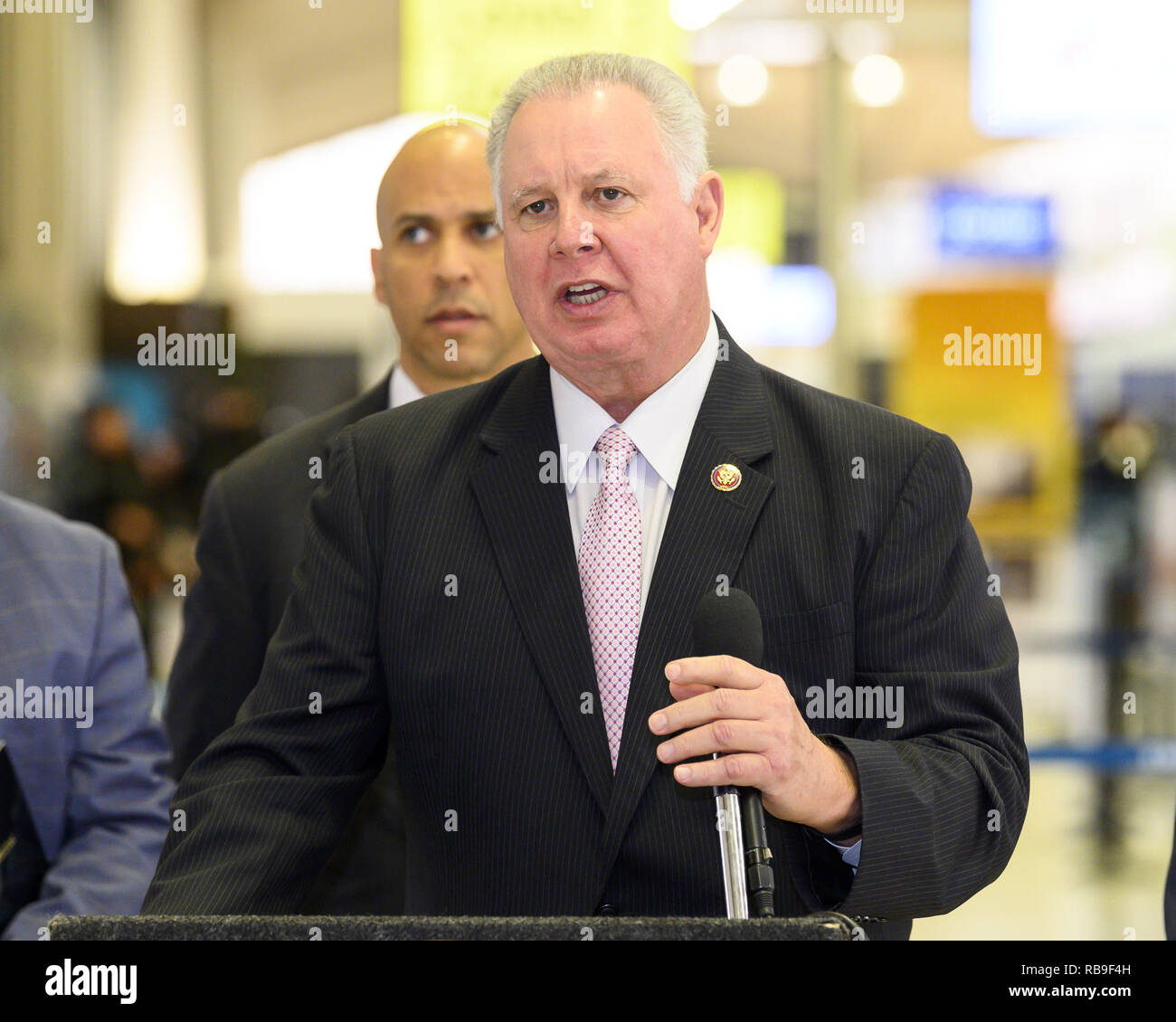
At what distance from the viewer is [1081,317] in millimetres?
9484

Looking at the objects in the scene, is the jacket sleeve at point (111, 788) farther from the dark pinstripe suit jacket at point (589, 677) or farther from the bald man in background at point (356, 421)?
the dark pinstripe suit jacket at point (589, 677)

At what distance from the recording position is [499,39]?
3.88m

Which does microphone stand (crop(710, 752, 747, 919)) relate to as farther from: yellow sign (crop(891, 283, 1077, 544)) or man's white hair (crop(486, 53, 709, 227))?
yellow sign (crop(891, 283, 1077, 544))

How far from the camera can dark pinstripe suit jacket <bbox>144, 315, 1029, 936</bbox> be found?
5.50 ft

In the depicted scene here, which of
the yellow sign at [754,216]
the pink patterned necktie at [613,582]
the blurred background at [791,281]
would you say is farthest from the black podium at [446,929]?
the yellow sign at [754,216]

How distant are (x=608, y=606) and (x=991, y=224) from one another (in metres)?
6.26

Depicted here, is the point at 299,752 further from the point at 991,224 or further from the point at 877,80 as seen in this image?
the point at 877,80

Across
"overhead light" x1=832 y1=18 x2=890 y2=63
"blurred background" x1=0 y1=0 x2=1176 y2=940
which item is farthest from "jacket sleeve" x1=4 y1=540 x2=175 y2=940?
"overhead light" x1=832 y1=18 x2=890 y2=63

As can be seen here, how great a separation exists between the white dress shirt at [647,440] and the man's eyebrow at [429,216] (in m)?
0.74

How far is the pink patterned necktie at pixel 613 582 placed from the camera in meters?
1.78

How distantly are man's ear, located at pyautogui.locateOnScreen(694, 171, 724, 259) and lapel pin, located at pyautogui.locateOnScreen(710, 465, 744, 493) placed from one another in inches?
11.8
